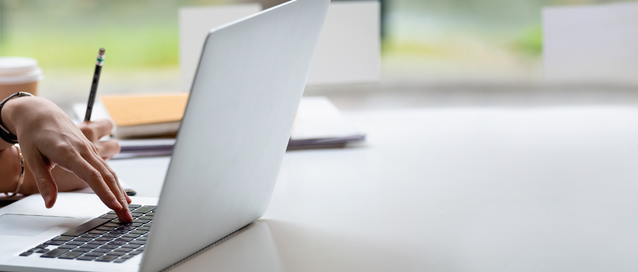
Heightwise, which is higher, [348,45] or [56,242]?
[348,45]

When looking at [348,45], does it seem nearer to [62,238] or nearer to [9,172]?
[9,172]

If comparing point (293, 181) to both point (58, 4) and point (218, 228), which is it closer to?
point (218, 228)

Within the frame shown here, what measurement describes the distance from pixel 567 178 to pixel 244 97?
21.3 inches

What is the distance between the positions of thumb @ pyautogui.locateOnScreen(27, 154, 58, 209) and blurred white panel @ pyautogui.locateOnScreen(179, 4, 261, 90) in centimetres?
96

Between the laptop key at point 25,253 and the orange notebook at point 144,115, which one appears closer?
the laptop key at point 25,253

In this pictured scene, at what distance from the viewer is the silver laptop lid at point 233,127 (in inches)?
16.6

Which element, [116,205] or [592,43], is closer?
[116,205]

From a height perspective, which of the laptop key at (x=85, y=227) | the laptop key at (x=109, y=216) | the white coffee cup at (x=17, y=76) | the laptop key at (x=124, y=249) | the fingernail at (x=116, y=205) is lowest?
the laptop key at (x=124, y=249)

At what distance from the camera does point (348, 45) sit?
5.14 ft

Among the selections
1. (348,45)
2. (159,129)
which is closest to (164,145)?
(159,129)

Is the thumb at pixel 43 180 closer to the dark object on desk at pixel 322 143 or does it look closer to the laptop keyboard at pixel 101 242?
the laptop keyboard at pixel 101 242

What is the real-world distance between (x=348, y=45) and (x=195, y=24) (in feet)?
1.31

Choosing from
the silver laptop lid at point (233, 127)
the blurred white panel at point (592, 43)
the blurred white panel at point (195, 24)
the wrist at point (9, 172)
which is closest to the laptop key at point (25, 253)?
the silver laptop lid at point (233, 127)

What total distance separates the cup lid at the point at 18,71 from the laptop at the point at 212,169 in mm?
444
